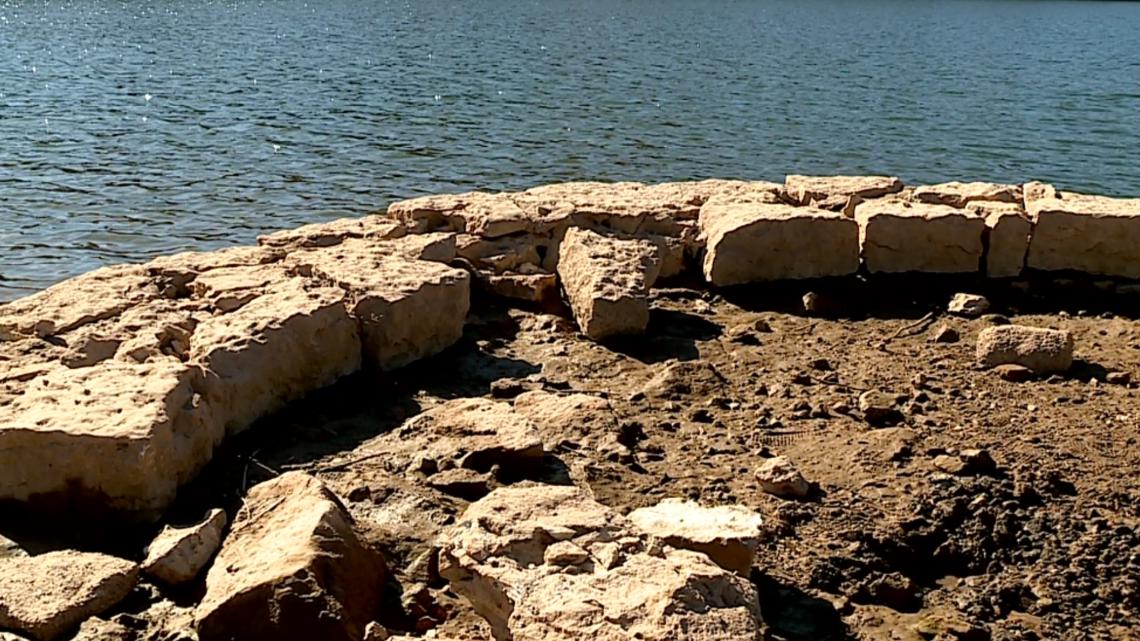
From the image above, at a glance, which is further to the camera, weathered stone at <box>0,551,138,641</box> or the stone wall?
the stone wall

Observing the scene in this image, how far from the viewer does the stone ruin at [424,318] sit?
369cm

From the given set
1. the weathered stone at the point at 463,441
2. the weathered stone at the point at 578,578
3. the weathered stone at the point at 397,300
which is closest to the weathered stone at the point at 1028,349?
the weathered stone at the point at 463,441

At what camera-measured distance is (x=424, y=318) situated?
605 centimetres

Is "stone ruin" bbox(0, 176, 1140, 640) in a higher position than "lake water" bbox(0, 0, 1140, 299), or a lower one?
higher

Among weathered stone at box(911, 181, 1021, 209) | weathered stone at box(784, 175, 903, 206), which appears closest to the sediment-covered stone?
weathered stone at box(784, 175, 903, 206)

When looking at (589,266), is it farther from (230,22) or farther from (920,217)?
(230,22)

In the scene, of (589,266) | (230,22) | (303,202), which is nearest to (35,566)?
(589,266)

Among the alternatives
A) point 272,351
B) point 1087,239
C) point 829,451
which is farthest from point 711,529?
point 1087,239

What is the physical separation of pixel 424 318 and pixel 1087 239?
392 centimetres

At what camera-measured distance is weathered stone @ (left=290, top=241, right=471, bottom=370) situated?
5.88m

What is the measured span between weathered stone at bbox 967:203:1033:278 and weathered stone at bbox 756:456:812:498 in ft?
10.0

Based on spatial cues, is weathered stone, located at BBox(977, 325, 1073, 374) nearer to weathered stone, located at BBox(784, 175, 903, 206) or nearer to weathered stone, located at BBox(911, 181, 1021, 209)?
weathered stone, located at BBox(911, 181, 1021, 209)

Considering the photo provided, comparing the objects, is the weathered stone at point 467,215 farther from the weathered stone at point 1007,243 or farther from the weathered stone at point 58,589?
the weathered stone at point 58,589

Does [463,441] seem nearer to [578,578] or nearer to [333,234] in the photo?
[578,578]
